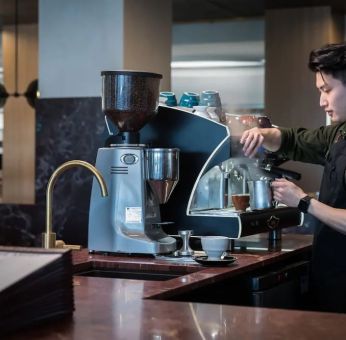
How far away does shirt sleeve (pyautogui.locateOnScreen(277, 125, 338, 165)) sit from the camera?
353 centimetres

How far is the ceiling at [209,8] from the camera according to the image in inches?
285

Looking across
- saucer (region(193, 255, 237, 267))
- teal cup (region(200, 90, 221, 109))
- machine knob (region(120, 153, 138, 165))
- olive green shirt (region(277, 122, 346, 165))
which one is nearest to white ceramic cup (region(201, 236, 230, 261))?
saucer (region(193, 255, 237, 267))

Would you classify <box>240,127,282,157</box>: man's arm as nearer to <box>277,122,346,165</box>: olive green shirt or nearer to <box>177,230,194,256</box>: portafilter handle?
<box>277,122,346,165</box>: olive green shirt

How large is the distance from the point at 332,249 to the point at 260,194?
38 cm

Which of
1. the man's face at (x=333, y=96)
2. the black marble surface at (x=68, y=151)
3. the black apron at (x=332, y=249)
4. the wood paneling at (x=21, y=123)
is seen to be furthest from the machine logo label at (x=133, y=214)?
the wood paneling at (x=21, y=123)

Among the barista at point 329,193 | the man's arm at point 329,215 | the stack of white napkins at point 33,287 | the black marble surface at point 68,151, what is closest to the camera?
the stack of white napkins at point 33,287

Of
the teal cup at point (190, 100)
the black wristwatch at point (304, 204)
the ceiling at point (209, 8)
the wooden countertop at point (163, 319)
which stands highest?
the ceiling at point (209, 8)

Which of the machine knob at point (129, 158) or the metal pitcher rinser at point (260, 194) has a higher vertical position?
the machine knob at point (129, 158)

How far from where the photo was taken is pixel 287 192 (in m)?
3.14

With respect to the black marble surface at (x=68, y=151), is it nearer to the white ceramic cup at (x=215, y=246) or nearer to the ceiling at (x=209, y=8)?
the white ceramic cup at (x=215, y=246)

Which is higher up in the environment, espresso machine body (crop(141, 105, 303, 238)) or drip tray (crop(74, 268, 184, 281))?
espresso machine body (crop(141, 105, 303, 238))

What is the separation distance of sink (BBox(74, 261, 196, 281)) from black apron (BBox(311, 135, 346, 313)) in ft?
2.13

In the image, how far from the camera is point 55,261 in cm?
188

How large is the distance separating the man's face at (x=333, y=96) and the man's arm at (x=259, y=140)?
29 centimetres
